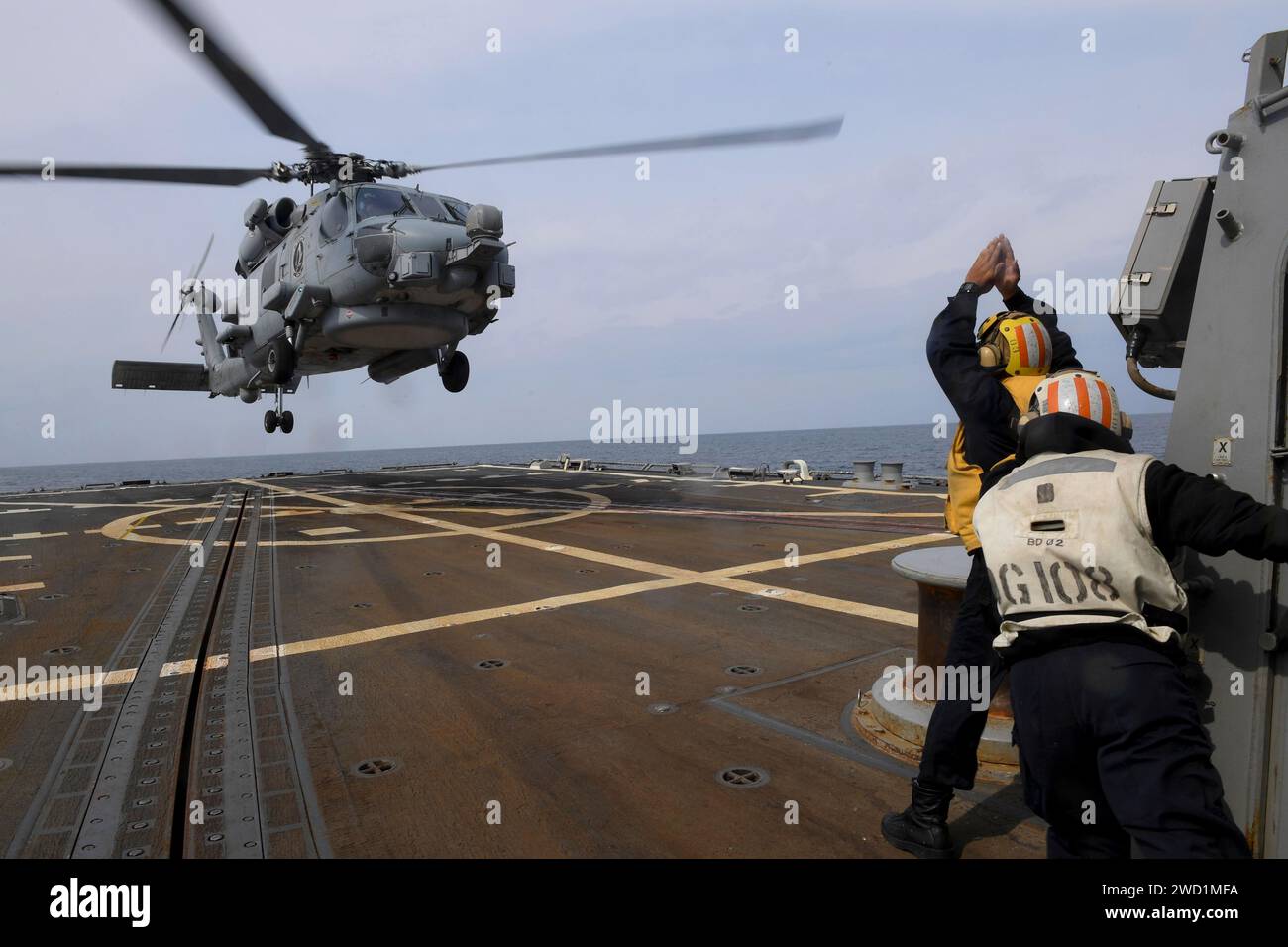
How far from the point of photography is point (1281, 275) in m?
2.29

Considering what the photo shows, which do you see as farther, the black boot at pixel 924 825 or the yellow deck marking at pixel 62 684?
the yellow deck marking at pixel 62 684

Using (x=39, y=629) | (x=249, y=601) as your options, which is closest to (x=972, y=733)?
(x=249, y=601)

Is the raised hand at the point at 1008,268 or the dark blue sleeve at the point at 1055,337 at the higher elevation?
the raised hand at the point at 1008,268

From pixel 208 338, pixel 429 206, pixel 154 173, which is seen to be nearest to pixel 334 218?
pixel 429 206

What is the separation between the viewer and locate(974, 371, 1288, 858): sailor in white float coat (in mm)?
2004

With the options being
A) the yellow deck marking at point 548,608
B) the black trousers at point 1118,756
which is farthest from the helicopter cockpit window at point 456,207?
the black trousers at point 1118,756

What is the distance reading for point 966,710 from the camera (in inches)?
118

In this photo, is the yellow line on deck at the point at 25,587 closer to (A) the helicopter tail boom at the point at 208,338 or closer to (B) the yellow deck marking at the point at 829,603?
(B) the yellow deck marking at the point at 829,603

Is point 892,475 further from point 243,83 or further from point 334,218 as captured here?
point 243,83

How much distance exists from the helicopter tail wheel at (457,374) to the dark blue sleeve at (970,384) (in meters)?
16.6

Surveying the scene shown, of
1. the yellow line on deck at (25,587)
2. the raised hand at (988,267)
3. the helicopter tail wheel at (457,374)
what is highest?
the helicopter tail wheel at (457,374)

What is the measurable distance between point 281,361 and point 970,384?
1794cm

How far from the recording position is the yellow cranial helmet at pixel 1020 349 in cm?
313
